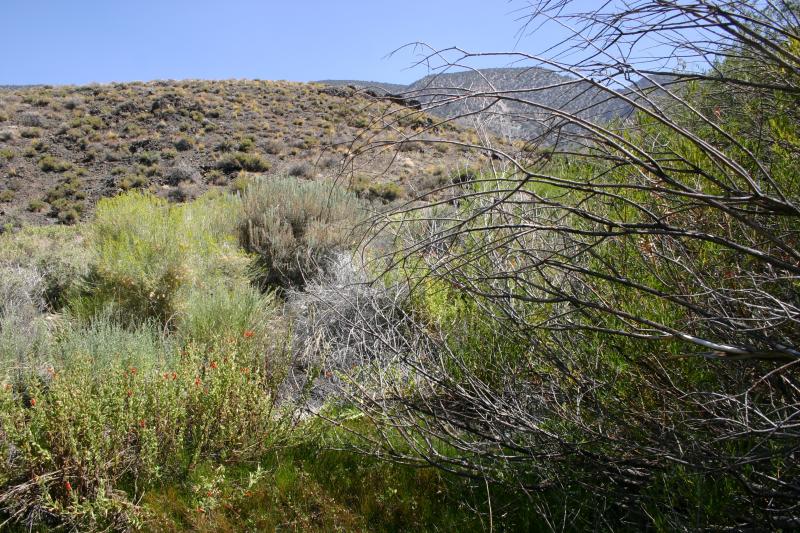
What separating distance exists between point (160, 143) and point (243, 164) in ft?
18.4

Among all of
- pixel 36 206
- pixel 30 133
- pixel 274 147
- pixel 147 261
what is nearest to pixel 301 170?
pixel 274 147

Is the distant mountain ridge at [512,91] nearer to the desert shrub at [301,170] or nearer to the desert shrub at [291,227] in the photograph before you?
the desert shrub at [291,227]

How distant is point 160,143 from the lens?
29.2m

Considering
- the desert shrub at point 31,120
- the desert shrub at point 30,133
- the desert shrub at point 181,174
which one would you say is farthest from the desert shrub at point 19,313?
the desert shrub at point 31,120

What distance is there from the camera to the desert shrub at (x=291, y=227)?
27.9ft

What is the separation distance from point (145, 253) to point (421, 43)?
18.2 feet

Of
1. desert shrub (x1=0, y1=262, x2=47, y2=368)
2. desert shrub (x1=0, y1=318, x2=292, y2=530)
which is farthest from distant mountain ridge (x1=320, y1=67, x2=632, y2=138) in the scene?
desert shrub (x1=0, y1=262, x2=47, y2=368)

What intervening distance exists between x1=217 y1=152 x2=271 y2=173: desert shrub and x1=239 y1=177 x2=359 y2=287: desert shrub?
16504 mm

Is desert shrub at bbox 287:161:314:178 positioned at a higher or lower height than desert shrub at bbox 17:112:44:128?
lower

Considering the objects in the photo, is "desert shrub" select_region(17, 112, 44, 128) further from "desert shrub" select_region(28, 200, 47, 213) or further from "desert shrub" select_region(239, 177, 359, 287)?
"desert shrub" select_region(239, 177, 359, 287)

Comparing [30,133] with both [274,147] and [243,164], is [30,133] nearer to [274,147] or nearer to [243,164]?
[243,164]

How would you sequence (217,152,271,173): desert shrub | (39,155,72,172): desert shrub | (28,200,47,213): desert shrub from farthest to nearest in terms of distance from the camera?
(217,152,271,173): desert shrub
(39,155,72,172): desert shrub
(28,200,47,213): desert shrub

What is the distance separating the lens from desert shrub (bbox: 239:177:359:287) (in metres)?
8.50

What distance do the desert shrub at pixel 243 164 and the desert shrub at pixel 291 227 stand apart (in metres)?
16.5
